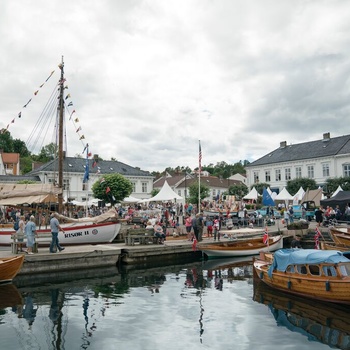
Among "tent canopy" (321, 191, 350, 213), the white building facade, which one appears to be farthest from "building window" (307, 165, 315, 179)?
"tent canopy" (321, 191, 350, 213)

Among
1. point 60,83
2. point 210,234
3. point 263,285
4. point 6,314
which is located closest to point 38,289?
point 6,314

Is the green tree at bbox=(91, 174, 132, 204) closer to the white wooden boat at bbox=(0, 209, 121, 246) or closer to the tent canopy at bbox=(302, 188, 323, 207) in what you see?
the tent canopy at bbox=(302, 188, 323, 207)

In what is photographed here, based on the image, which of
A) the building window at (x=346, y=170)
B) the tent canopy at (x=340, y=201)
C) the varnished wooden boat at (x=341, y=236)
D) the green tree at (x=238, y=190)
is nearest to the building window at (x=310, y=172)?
the building window at (x=346, y=170)

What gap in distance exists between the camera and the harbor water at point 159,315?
33.8 ft

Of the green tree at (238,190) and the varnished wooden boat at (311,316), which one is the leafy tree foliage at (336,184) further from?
the varnished wooden boat at (311,316)

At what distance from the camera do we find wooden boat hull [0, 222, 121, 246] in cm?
2362

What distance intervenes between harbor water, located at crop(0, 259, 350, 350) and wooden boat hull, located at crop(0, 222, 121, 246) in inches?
227

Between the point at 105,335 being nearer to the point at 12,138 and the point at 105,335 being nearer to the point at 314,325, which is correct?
the point at 314,325

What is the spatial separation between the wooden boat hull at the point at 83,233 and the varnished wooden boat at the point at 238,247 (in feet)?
20.4

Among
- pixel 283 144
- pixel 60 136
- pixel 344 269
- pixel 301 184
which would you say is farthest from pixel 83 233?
pixel 283 144

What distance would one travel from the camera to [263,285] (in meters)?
16.7

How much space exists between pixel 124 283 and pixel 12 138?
9255 centimetres

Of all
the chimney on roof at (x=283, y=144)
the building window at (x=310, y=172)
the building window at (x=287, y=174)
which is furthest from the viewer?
the chimney on roof at (x=283, y=144)

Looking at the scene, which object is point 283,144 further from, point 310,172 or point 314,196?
point 314,196
